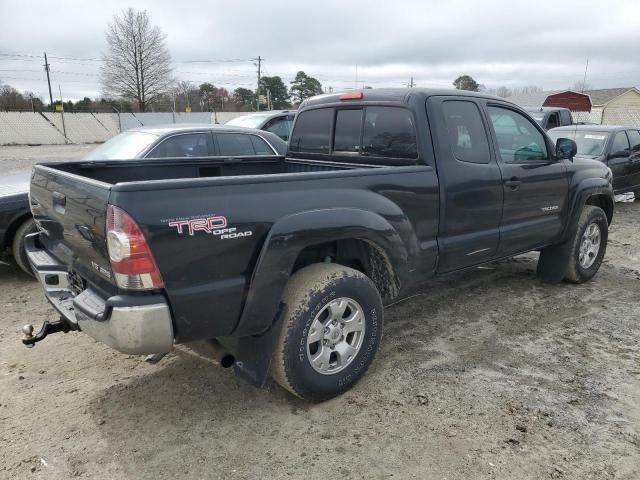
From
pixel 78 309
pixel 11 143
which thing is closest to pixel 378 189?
pixel 78 309

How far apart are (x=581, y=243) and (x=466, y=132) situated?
213 centimetres

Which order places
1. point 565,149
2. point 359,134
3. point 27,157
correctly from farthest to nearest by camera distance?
point 27,157, point 565,149, point 359,134

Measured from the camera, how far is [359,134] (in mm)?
4223

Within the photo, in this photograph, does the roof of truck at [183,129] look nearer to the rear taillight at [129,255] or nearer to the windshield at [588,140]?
the rear taillight at [129,255]

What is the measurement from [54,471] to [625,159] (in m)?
10.5

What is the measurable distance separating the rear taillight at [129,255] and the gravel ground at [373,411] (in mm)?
991

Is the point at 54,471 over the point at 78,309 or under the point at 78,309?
under

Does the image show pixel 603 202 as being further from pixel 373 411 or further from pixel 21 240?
pixel 21 240

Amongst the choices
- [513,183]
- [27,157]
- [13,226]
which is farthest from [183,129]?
[27,157]

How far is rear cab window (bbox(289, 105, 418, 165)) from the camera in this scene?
3854 mm

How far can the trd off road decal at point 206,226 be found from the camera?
98.1 inches

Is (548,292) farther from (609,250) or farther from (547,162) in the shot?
(609,250)

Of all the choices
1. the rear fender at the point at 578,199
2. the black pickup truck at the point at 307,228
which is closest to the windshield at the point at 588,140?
the rear fender at the point at 578,199

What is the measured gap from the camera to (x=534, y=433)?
2939 millimetres
